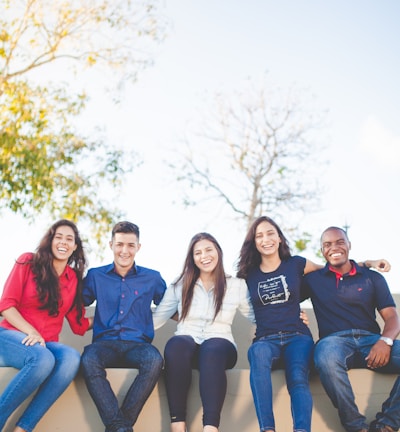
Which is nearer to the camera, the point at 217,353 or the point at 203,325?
the point at 217,353

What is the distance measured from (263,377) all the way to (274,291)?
24.7 inches

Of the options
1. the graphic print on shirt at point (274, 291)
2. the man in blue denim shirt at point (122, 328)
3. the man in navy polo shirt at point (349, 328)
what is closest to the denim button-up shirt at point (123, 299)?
the man in blue denim shirt at point (122, 328)

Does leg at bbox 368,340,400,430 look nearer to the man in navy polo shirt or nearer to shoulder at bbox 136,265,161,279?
the man in navy polo shirt

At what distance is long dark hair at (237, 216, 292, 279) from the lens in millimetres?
3535

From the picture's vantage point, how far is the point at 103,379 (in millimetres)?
2850

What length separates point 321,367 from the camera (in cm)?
291

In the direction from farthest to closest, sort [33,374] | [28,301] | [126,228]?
[126,228] < [28,301] < [33,374]

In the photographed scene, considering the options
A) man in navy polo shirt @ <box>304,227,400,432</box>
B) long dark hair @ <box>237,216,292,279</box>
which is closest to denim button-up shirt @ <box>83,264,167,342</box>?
long dark hair @ <box>237,216,292,279</box>

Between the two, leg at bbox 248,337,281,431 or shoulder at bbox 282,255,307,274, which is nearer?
leg at bbox 248,337,281,431

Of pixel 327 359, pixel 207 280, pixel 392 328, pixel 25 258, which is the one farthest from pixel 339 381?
pixel 25 258

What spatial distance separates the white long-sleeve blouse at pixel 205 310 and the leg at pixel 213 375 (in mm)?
149

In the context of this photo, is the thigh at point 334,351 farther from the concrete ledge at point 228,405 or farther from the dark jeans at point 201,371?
the dark jeans at point 201,371

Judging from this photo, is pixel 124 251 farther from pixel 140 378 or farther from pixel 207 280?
pixel 140 378

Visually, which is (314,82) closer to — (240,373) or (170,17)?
(170,17)
